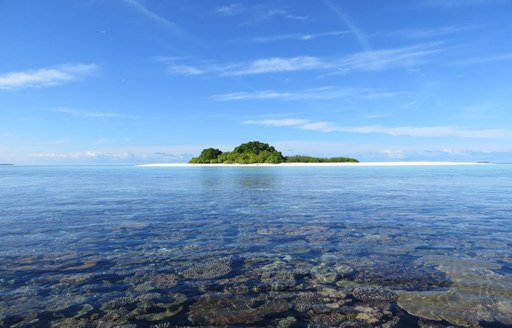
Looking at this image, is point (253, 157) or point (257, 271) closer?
point (257, 271)

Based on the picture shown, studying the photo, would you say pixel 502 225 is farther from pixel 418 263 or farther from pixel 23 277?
pixel 23 277

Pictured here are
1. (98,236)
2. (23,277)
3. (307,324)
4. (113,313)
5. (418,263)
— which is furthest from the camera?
(98,236)

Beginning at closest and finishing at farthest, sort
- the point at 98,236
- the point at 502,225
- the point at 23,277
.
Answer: the point at 23,277, the point at 98,236, the point at 502,225

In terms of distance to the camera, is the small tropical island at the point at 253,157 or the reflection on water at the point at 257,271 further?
the small tropical island at the point at 253,157

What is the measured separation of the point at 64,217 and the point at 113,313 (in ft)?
48.1

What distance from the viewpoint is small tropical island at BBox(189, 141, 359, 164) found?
15638 cm

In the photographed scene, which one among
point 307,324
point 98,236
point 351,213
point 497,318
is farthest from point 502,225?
point 98,236

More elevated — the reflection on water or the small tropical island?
the small tropical island

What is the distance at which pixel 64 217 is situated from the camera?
1947cm

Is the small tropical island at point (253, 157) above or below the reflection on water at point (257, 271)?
above

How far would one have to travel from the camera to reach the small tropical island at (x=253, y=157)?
156 metres

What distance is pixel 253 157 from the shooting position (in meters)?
156

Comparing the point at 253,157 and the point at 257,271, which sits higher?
the point at 253,157

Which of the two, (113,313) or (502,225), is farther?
(502,225)
